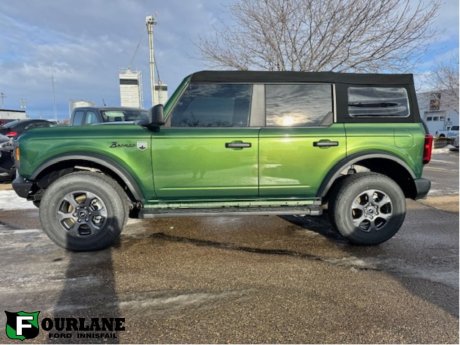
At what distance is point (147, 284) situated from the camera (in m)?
3.00

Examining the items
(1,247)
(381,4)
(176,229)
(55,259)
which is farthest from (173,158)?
(381,4)

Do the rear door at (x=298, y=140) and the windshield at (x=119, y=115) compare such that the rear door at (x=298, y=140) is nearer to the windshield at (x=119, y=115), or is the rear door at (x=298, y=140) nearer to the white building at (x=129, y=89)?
the windshield at (x=119, y=115)

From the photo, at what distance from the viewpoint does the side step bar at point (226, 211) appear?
3.75 m

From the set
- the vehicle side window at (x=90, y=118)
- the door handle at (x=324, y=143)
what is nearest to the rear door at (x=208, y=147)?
the door handle at (x=324, y=143)

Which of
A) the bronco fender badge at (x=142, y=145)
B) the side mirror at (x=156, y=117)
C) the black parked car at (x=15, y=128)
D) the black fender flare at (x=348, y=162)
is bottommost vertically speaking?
the black fender flare at (x=348, y=162)

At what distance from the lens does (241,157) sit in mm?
3729

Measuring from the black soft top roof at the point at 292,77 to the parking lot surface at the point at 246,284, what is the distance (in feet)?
6.23

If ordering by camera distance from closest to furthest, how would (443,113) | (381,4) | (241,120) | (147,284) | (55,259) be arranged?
(147,284) → (55,259) → (241,120) → (381,4) → (443,113)

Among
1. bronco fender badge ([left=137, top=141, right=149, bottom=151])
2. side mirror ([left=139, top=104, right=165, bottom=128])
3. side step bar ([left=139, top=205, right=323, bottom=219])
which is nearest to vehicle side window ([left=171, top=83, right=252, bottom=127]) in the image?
side mirror ([left=139, top=104, right=165, bottom=128])

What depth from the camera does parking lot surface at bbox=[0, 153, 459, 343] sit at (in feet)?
7.73

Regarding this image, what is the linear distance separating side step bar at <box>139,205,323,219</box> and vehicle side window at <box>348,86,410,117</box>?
1264mm

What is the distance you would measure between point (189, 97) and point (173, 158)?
721 mm

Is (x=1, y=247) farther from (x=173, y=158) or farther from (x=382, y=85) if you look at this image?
(x=382, y=85)

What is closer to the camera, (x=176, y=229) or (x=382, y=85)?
(x=382, y=85)
